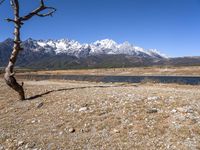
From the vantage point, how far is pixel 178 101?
618 inches

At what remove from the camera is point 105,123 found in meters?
14.0

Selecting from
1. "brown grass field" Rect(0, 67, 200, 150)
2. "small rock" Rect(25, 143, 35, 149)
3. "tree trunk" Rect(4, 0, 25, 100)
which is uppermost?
"tree trunk" Rect(4, 0, 25, 100)

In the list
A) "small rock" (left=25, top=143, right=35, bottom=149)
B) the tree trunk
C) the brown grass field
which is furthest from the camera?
the tree trunk

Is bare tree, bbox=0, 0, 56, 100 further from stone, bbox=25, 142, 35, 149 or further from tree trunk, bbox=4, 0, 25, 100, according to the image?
stone, bbox=25, 142, 35, 149

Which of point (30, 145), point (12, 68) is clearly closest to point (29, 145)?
point (30, 145)

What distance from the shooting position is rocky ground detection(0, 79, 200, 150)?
39.5 feet

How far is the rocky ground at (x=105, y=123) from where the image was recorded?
12.0 metres

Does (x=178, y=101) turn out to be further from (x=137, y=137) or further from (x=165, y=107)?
(x=137, y=137)

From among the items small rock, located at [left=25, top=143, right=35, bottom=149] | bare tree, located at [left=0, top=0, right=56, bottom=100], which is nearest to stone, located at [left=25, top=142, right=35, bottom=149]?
small rock, located at [left=25, top=143, right=35, bottom=149]

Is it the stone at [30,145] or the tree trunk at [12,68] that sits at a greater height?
the tree trunk at [12,68]

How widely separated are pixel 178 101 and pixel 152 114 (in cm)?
214

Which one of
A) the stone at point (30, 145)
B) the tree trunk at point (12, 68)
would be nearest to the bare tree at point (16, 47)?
the tree trunk at point (12, 68)

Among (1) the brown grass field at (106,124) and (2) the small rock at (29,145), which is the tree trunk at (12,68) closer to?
(1) the brown grass field at (106,124)

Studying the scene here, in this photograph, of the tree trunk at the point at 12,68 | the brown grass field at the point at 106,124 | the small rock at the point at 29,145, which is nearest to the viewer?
the brown grass field at the point at 106,124
